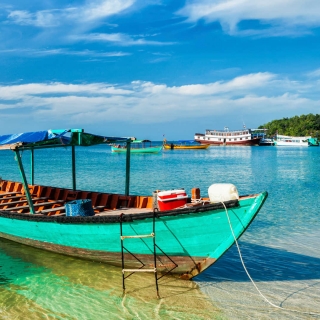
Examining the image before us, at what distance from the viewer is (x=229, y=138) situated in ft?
370

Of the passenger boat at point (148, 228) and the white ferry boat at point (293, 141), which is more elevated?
the white ferry boat at point (293, 141)

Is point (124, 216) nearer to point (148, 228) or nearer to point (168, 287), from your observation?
point (148, 228)

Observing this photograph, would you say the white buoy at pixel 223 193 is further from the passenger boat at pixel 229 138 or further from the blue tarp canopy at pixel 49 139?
the passenger boat at pixel 229 138

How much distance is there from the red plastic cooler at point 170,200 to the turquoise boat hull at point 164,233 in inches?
→ 38.1

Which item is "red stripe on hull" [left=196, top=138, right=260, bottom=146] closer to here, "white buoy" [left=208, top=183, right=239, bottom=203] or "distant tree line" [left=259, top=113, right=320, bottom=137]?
"distant tree line" [left=259, top=113, right=320, bottom=137]

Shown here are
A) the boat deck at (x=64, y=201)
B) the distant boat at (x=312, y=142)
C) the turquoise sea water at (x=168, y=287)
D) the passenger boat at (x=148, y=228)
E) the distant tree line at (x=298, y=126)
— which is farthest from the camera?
the distant tree line at (x=298, y=126)

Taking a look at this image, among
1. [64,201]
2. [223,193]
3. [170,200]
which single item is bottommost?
[64,201]

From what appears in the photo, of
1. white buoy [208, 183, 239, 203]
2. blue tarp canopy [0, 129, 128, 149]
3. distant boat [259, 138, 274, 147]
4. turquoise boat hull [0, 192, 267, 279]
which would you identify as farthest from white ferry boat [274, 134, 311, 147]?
white buoy [208, 183, 239, 203]

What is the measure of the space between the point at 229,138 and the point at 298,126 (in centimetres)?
3806

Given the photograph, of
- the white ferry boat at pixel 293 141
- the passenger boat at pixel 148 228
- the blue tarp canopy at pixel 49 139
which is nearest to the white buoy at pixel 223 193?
the passenger boat at pixel 148 228

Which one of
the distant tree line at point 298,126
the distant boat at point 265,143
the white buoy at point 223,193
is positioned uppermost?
the distant tree line at point 298,126

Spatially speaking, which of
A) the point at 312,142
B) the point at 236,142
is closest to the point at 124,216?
the point at 236,142

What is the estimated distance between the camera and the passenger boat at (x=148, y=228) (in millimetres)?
7125

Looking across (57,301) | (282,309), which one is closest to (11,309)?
(57,301)
